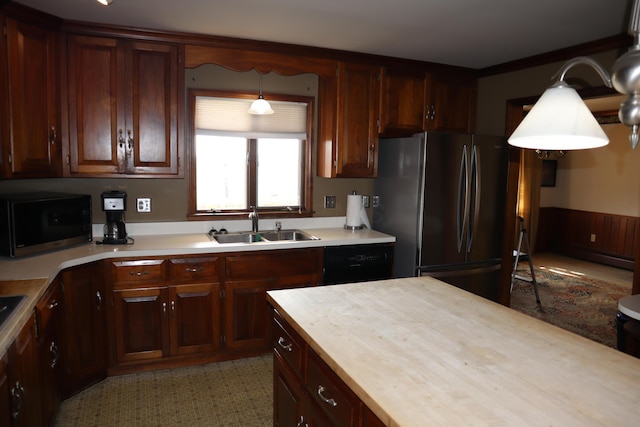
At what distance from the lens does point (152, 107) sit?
330 cm

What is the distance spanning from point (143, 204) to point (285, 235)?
1183 mm

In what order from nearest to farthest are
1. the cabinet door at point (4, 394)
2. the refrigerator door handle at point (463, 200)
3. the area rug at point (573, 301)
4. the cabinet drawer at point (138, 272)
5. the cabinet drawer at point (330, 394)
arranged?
the cabinet drawer at point (330, 394)
the cabinet door at point (4, 394)
the cabinet drawer at point (138, 272)
the refrigerator door handle at point (463, 200)
the area rug at point (573, 301)

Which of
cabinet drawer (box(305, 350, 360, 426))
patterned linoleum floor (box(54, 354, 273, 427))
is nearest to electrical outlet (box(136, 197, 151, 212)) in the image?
patterned linoleum floor (box(54, 354, 273, 427))

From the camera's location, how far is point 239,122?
3793mm

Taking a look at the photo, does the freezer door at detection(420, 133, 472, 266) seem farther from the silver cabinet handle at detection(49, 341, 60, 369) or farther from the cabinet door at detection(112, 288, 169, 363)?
the silver cabinet handle at detection(49, 341, 60, 369)

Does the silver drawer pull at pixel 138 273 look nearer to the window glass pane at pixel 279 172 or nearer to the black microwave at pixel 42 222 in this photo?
the black microwave at pixel 42 222

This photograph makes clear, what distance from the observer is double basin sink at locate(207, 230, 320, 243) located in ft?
12.1

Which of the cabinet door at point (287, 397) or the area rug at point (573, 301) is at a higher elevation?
the cabinet door at point (287, 397)

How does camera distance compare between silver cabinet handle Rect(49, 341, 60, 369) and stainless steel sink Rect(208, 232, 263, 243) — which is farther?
stainless steel sink Rect(208, 232, 263, 243)

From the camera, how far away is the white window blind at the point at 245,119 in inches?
145

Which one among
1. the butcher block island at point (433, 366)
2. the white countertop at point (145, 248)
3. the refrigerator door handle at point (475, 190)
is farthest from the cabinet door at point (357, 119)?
the butcher block island at point (433, 366)

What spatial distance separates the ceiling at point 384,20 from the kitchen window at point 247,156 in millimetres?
600

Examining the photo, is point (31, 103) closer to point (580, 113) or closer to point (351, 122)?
point (351, 122)

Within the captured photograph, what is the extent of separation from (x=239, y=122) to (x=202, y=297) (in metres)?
1.48
